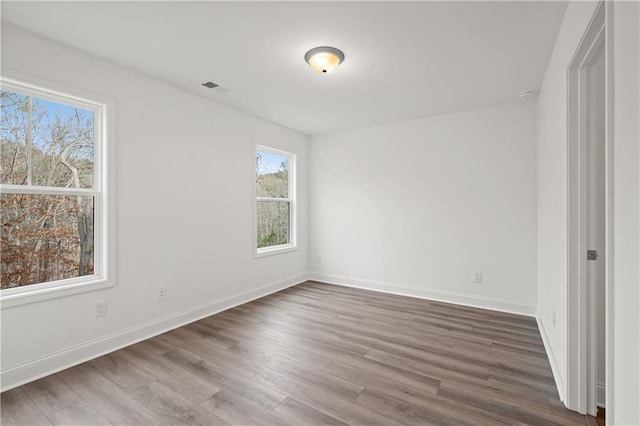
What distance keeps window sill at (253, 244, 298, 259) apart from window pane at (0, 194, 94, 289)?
1.96 meters

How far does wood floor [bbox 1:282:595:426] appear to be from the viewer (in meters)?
1.77

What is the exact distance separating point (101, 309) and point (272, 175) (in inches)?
108

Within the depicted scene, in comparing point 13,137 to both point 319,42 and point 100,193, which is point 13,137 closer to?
point 100,193

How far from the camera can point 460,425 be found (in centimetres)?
169

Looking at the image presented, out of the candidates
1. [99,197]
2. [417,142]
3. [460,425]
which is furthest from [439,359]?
[99,197]

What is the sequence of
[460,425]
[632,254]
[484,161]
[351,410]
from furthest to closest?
1. [484,161]
2. [351,410]
3. [460,425]
4. [632,254]

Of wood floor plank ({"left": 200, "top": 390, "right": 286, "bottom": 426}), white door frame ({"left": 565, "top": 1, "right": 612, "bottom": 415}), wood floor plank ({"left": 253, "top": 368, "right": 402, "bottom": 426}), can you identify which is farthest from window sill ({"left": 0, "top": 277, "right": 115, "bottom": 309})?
white door frame ({"left": 565, "top": 1, "right": 612, "bottom": 415})

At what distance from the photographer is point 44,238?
7.62 feet

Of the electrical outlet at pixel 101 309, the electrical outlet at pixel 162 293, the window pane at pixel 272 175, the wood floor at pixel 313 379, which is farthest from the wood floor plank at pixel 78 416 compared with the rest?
the window pane at pixel 272 175

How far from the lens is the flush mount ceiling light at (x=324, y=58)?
7.69 ft

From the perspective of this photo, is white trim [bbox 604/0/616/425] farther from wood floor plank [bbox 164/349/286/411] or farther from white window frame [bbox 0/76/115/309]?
white window frame [bbox 0/76/115/309]

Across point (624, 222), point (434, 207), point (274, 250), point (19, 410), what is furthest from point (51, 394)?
point (434, 207)

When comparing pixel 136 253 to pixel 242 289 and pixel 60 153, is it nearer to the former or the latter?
pixel 60 153

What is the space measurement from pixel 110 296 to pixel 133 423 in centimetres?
126
